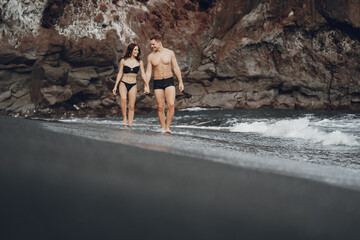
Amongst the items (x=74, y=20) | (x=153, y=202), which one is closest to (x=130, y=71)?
(x=74, y=20)

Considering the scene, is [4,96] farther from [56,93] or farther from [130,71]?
[130,71]

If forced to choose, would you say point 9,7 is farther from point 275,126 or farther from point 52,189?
point 52,189

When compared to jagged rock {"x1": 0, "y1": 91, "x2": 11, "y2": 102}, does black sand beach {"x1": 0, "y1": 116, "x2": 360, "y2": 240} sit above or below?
above

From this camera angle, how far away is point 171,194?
1.30 metres

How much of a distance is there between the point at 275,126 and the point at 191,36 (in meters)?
9.38

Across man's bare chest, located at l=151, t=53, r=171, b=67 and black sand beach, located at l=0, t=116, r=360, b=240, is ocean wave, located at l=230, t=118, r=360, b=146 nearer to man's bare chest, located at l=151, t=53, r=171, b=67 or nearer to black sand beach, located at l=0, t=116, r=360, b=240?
man's bare chest, located at l=151, t=53, r=171, b=67

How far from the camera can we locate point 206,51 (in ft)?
55.7

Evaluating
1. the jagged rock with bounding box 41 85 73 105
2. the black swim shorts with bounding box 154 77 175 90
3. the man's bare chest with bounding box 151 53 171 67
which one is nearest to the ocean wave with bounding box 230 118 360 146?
the black swim shorts with bounding box 154 77 175 90

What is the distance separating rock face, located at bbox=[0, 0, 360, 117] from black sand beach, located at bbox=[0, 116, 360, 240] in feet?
45.9

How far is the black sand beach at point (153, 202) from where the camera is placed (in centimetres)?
98

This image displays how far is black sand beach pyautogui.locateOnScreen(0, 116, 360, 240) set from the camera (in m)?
0.98

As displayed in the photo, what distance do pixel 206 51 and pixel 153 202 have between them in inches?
638

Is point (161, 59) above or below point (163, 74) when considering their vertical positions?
above

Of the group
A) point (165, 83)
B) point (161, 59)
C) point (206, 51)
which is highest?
point (206, 51)
